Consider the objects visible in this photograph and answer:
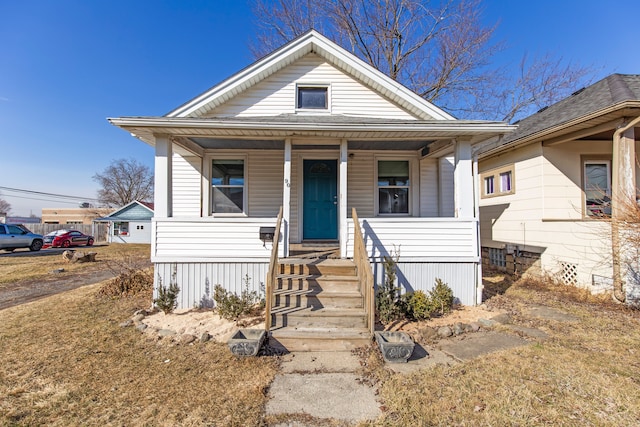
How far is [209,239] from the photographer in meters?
5.77

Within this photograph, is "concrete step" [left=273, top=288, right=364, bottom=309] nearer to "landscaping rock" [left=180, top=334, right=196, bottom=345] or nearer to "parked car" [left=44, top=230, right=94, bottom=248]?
"landscaping rock" [left=180, top=334, right=196, bottom=345]

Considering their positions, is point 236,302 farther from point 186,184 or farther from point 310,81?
point 310,81

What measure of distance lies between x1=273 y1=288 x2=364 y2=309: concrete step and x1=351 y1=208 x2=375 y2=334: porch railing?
203mm

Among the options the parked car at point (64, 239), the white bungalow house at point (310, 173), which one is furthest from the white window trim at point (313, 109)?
the parked car at point (64, 239)

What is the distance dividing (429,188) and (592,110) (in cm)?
366

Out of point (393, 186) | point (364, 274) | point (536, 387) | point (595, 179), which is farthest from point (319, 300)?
point (595, 179)

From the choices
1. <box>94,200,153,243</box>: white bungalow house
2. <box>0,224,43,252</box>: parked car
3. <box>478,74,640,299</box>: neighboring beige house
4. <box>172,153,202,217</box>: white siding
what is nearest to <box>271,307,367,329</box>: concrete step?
<box>172,153,202,217</box>: white siding

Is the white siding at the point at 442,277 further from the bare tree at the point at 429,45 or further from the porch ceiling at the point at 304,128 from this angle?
the bare tree at the point at 429,45

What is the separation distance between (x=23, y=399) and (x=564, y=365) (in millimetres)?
5687

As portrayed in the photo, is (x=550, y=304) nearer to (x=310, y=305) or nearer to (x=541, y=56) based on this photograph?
(x=310, y=305)

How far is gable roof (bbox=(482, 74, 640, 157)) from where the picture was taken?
5.85 m

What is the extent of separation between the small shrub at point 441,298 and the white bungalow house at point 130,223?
2761 centimetres

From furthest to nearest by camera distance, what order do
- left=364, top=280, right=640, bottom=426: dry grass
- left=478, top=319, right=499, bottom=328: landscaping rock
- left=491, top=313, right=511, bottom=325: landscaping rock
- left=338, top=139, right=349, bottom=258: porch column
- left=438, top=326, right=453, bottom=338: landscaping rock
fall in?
left=338, top=139, right=349, bottom=258: porch column, left=491, top=313, right=511, bottom=325: landscaping rock, left=478, top=319, right=499, bottom=328: landscaping rock, left=438, top=326, right=453, bottom=338: landscaping rock, left=364, top=280, right=640, bottom=426: dry grass

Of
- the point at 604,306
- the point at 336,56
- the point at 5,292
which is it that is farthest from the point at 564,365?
the point at 5,292
